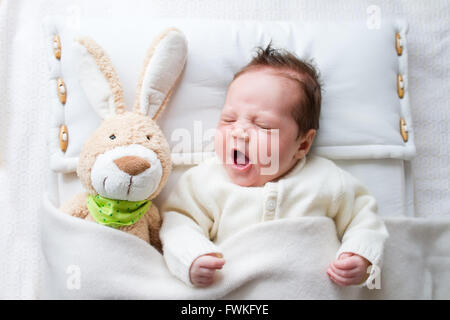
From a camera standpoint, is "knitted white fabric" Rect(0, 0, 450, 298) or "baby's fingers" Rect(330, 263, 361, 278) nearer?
"baby's fingers" Rect(330, 263, 361, 278)

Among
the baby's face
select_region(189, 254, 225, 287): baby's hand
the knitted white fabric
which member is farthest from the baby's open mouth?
the knitted white fabric

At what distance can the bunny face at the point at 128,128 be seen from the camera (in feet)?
2.86

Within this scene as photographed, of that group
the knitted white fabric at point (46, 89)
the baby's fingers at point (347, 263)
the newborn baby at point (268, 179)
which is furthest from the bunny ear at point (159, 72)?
the baby's fingers at point (347, 263)

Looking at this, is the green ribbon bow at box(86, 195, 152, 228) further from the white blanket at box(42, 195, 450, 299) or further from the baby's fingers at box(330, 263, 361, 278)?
the baby's fingers at box(330, 263, 361, 278)

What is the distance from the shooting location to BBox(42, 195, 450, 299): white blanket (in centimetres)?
92

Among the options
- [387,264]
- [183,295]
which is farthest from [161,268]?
[387,264]

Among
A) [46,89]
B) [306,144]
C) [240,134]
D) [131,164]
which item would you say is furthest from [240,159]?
[46,89]

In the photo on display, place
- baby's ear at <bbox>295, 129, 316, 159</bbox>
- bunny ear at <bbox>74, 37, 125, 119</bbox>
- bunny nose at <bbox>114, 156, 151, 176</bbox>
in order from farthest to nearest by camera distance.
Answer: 1. baby's ear at <bbox>295, 129, 316, 159</bbox>
2. bunny ear at <bbox>74, 37, 125, 119</bbox>
3. bunny nose at <bbox>114, 156, 151, 176</bbox>

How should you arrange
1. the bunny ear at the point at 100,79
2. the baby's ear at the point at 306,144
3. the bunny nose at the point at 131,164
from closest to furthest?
the bunny nose at the point at 131,164
the bunny ear at the point at 100,79
the baby's ear at the point at 306,144

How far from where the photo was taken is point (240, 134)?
3.31 ft

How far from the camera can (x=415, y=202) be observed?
4.07 feet

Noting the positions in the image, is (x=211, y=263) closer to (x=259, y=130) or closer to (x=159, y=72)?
(x=259, y=130)

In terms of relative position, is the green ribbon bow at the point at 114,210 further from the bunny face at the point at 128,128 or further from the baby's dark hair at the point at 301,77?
the baby's dark hair at the point at 301,77
